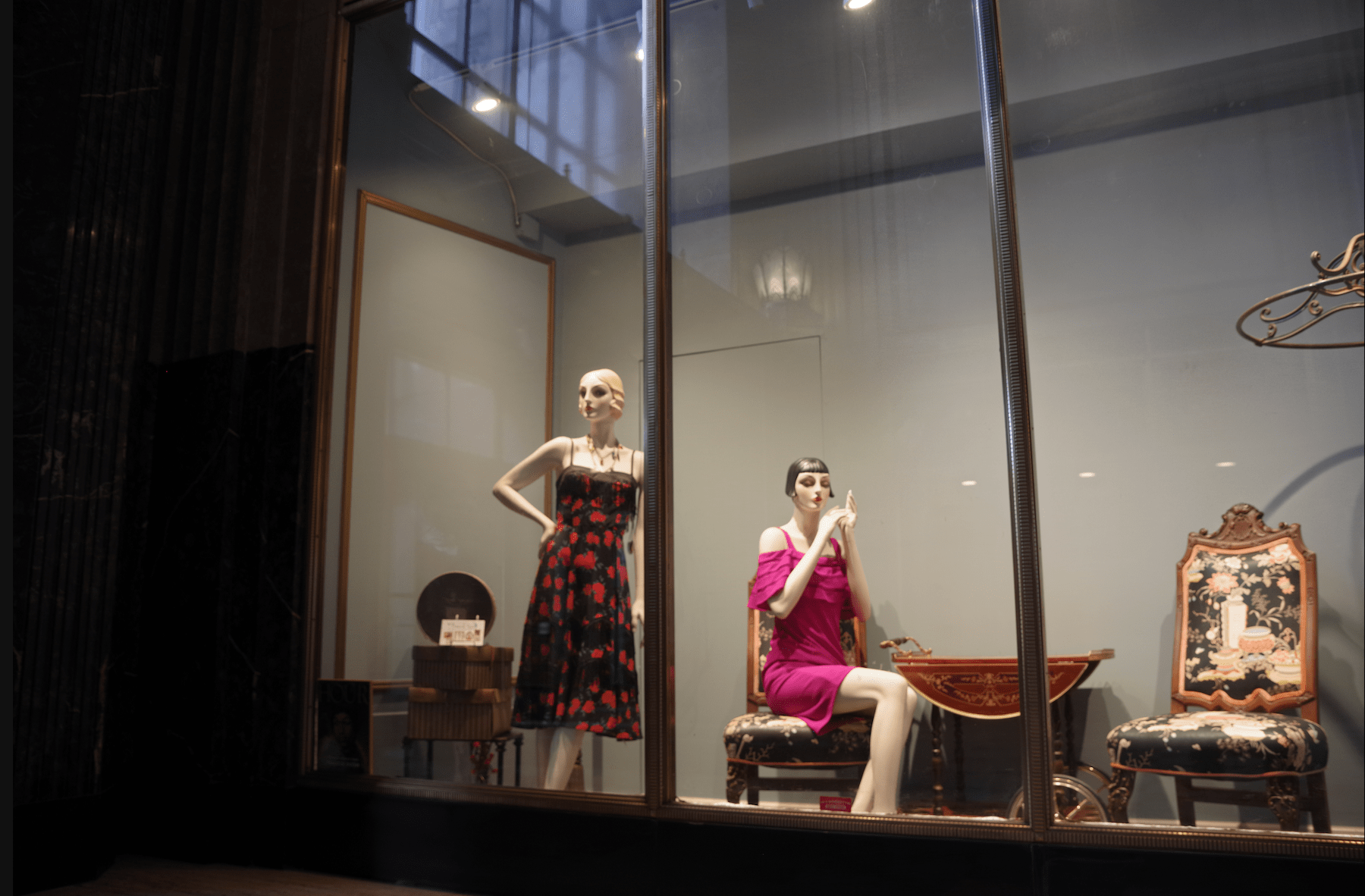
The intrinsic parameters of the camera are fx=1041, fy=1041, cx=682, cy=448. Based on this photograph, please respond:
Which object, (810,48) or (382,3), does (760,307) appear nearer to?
(810,48)

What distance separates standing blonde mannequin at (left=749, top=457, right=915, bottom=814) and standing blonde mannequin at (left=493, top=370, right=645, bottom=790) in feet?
1.43

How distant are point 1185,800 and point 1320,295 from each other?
140 cm

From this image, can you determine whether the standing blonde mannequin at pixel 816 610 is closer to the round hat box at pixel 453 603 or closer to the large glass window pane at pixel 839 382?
the large glass window pane at pixel 839 382

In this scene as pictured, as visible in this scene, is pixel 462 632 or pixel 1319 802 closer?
pixel 1319 802

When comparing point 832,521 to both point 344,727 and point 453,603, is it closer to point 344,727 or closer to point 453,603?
point 453,603

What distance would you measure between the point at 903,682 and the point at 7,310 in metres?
3.15

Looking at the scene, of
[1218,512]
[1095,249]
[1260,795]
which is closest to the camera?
[1260,795]

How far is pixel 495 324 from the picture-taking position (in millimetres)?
3754

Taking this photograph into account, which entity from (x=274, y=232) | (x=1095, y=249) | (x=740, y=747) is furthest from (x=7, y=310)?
(x=1095, y=249)

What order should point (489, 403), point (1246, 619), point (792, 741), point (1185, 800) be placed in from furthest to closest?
point (489, 403), point (792, 741), point (1246, 619), point (1185, 800)

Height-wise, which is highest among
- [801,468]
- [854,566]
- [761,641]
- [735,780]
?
[801,468]

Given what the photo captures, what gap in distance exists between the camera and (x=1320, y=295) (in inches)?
111

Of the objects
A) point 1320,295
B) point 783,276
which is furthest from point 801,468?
point 1320,295

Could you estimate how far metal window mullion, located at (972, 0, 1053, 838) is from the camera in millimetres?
2758
